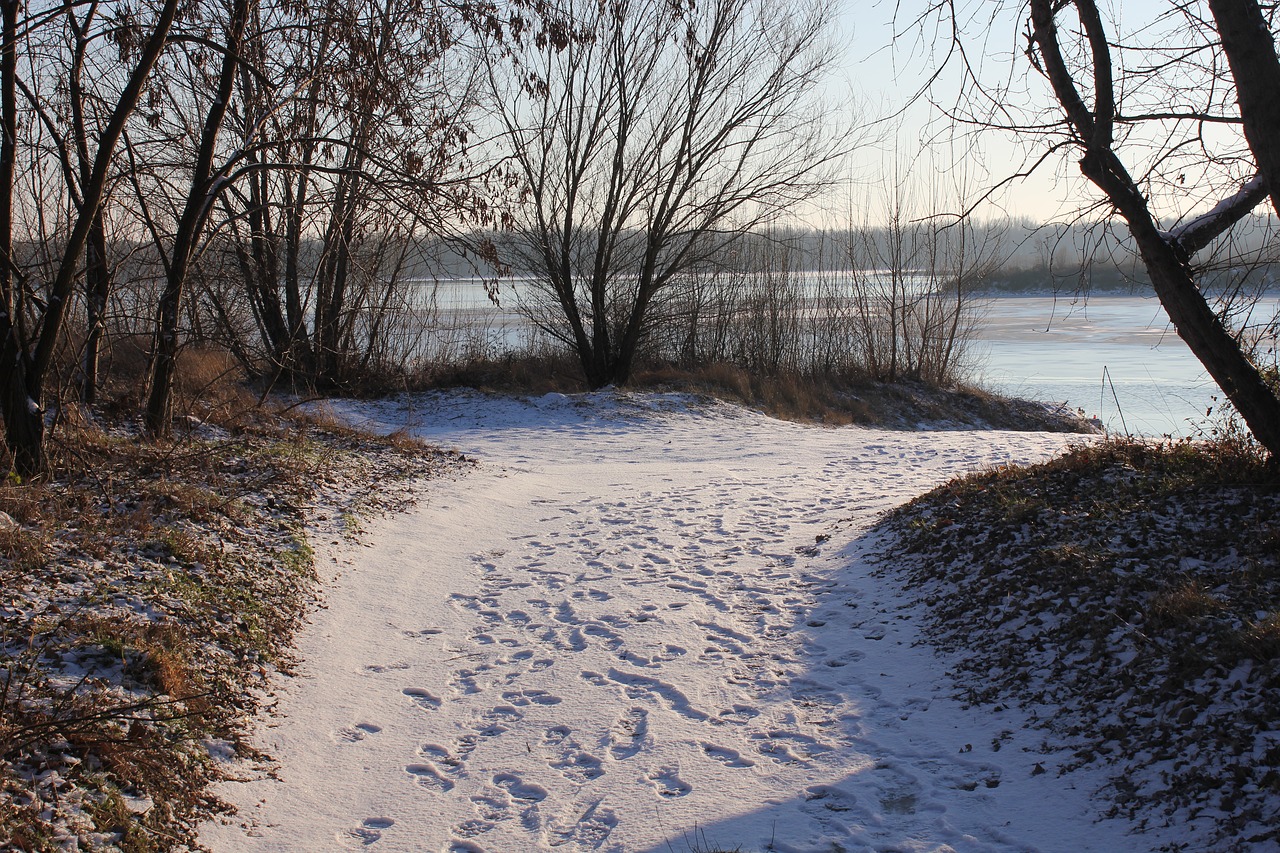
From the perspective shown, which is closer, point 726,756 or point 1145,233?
point 726,756

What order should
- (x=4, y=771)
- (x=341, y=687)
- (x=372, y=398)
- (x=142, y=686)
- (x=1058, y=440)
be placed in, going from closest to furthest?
(x=4, y=771)
(x=142, y=686)
(x=341, y=687)
(x=1058, y=440)
(x=372, y=398)

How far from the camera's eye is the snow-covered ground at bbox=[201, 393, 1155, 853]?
3363mm

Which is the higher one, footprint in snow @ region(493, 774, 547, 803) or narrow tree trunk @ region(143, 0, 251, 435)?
narrow tree trunk @ region(143, 0, 251, 435)

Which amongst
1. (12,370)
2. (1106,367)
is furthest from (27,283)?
(1106,367)

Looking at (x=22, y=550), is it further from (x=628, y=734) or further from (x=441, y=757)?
(x=628, y=734)

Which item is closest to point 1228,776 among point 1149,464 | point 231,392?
point 1149,464

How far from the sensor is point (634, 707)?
441 cm

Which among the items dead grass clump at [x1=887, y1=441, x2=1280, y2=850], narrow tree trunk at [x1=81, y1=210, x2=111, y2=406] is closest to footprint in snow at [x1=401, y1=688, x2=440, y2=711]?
dead grass clump at [x1=887, y1=441, x2=1280, y2=850]

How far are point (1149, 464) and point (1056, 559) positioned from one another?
5.31 feet

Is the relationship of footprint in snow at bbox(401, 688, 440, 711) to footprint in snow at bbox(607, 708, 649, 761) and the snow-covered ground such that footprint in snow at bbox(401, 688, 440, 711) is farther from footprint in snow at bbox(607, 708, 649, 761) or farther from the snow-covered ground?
footprint in snow at bbox(607, 708, 649, 761)

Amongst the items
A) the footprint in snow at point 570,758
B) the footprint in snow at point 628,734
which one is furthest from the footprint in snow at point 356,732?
the footprint in snow at point 628,734

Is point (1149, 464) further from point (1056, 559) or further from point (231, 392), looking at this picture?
point (231, 392)

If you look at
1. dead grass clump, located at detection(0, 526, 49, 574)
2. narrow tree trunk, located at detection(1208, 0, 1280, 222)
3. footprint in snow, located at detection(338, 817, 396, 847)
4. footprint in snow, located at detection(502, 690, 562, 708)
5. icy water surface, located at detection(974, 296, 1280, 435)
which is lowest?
footprint in snow, located at detection(338, 817, 396, 847)

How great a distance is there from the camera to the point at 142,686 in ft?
12.3
